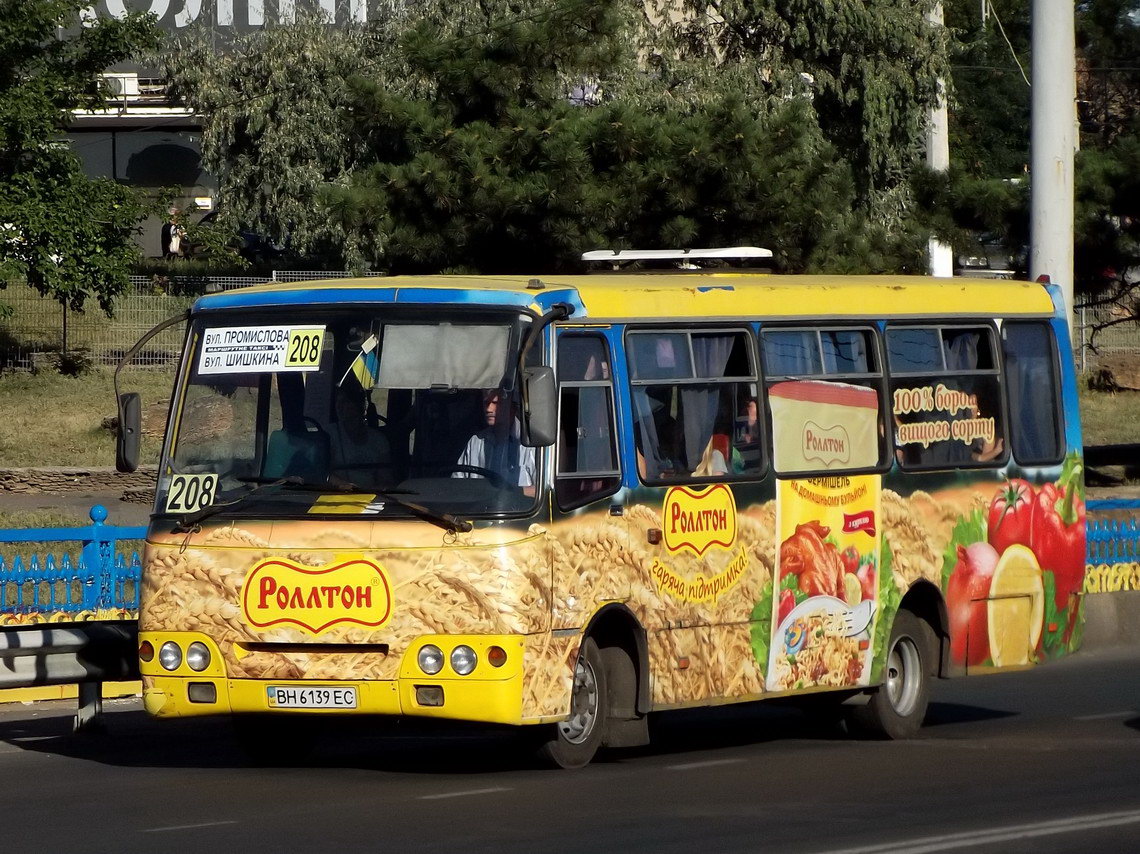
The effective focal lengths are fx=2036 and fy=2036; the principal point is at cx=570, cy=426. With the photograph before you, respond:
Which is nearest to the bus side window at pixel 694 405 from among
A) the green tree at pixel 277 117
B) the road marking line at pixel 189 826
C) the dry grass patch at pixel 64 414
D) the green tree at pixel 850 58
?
the road marking line at pixel 189 826

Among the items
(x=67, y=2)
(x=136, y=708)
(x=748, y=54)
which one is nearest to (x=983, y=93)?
(x=748, y=54)

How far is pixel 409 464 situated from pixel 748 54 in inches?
992

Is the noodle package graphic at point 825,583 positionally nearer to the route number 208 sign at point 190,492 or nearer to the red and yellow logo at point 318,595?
the red and yellow logo at point 318,595

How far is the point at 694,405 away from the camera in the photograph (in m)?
10.9

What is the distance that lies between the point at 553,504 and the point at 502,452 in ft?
1.17

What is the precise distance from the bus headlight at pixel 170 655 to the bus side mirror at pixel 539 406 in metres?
2.10

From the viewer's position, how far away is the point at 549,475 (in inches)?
385

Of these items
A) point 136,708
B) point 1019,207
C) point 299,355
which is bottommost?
point 136,708

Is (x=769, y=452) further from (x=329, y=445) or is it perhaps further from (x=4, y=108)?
(x=4, y=108)

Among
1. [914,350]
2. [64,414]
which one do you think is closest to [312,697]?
[914,350]

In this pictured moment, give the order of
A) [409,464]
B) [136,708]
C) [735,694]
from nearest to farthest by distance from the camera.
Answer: [409,464] → [735,694] → [136,708]

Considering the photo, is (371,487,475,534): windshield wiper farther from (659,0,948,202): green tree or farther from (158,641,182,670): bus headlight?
(659,0,948,202): green tree

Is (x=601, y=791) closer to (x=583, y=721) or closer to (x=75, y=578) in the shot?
(x=583, y=721)

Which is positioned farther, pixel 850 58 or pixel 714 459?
pixel 850 58
